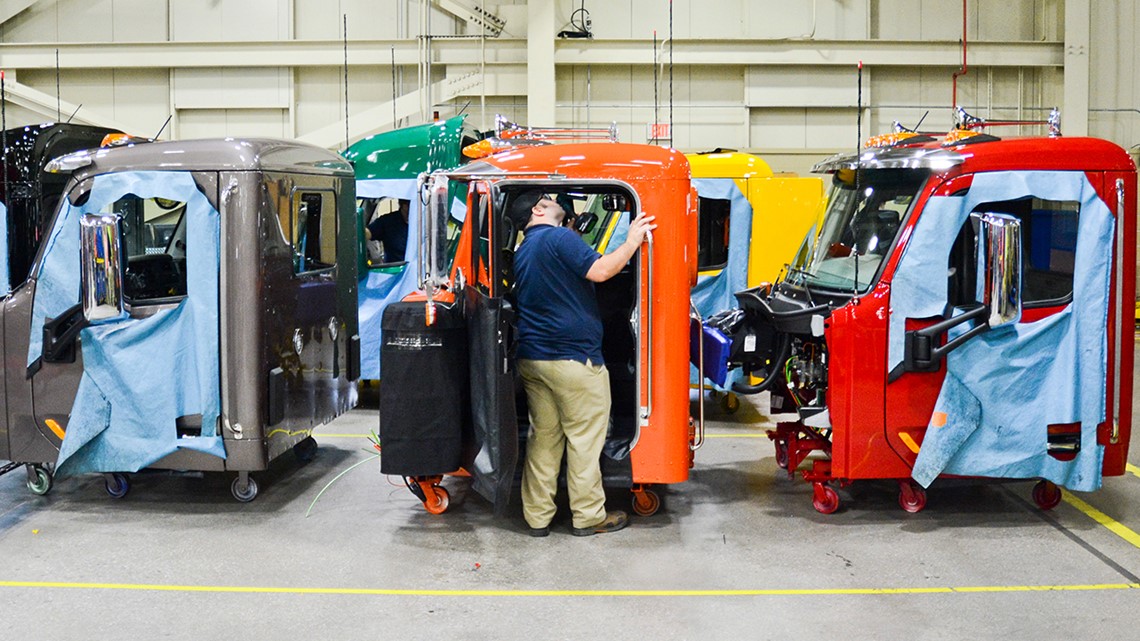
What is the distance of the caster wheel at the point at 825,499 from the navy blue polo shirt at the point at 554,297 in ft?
4.94

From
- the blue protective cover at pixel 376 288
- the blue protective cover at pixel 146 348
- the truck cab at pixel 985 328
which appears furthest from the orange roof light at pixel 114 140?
the truck cab at pixel 985 328

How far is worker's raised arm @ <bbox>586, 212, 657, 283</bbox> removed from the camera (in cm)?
590

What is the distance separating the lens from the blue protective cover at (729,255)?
9.63 m

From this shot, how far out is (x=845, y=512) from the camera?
6.68 metres

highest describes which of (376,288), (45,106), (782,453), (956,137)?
(45,106)

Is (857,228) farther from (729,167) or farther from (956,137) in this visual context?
(729,167)

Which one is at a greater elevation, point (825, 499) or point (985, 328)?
point (985, 328)

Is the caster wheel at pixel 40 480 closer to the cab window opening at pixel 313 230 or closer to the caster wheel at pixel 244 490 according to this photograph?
the caster wheel at pixel 244 490

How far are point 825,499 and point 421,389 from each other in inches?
90.5

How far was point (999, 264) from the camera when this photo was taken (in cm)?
588

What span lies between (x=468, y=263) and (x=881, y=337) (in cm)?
217

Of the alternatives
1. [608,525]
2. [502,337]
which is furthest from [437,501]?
[502,337]

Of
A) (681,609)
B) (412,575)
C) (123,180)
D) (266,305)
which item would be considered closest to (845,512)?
(681,609)

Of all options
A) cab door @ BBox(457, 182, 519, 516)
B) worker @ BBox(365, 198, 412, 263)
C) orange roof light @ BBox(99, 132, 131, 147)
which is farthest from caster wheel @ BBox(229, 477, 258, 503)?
worker @ BBox(365, 198, 412, 263)
